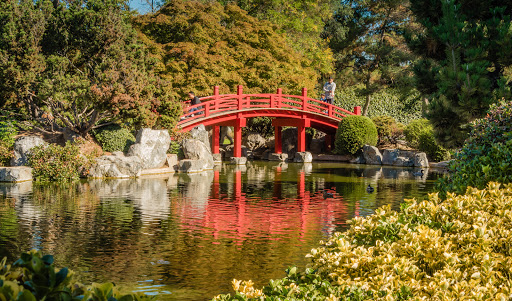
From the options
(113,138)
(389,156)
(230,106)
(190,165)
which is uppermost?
(230,106)

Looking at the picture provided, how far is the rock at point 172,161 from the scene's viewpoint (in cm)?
2017

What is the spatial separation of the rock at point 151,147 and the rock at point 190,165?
0.83 meters

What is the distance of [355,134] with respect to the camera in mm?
27031

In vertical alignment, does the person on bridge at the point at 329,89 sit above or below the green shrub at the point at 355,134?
above

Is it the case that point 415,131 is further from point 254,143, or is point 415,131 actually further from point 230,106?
point 230,106

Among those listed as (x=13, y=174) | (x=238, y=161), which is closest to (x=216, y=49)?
(x=238, y=161)

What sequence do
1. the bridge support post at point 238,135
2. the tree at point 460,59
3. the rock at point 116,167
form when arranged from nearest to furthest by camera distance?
the tree at point 460,59
the rock at point 116,167
the bridge support post at point 238,135

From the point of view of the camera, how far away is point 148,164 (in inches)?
746

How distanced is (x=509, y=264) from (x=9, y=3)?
17590 millimetres

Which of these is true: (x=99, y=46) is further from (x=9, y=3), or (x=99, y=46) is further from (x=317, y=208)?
(x=317, y=208)

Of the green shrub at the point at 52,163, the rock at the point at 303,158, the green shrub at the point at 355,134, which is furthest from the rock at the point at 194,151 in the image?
the green shrub at the point at 355,134

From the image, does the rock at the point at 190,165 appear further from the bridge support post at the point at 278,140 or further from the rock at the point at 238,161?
the bridge support post at the point at 278,140

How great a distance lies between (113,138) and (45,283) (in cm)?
1743

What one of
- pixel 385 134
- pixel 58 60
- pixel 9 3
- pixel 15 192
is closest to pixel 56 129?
pixel 58 60
